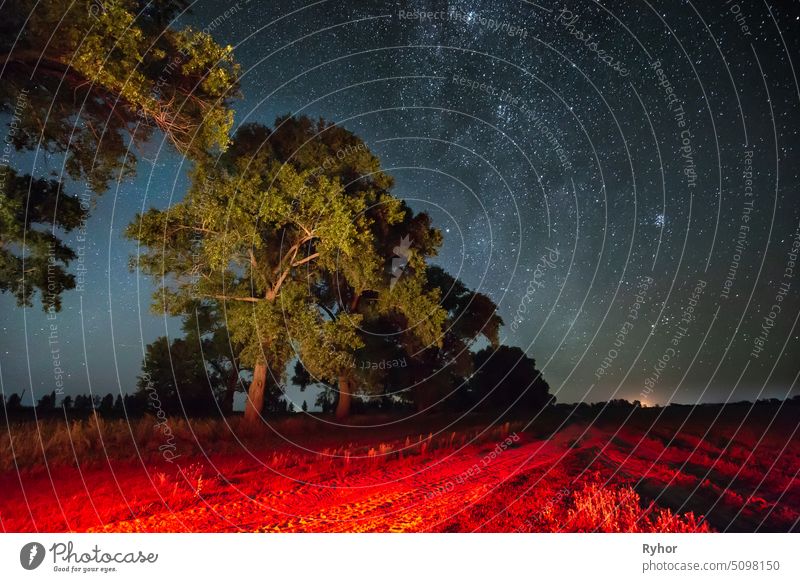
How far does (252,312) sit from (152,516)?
13989mm

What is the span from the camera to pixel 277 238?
25.2m

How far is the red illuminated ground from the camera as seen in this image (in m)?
9.29

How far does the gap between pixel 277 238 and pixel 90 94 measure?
40.3 feet

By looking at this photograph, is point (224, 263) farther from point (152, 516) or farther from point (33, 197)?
point (152, 516)

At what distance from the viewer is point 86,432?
15797 mm

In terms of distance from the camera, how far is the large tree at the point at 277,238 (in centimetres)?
2127
